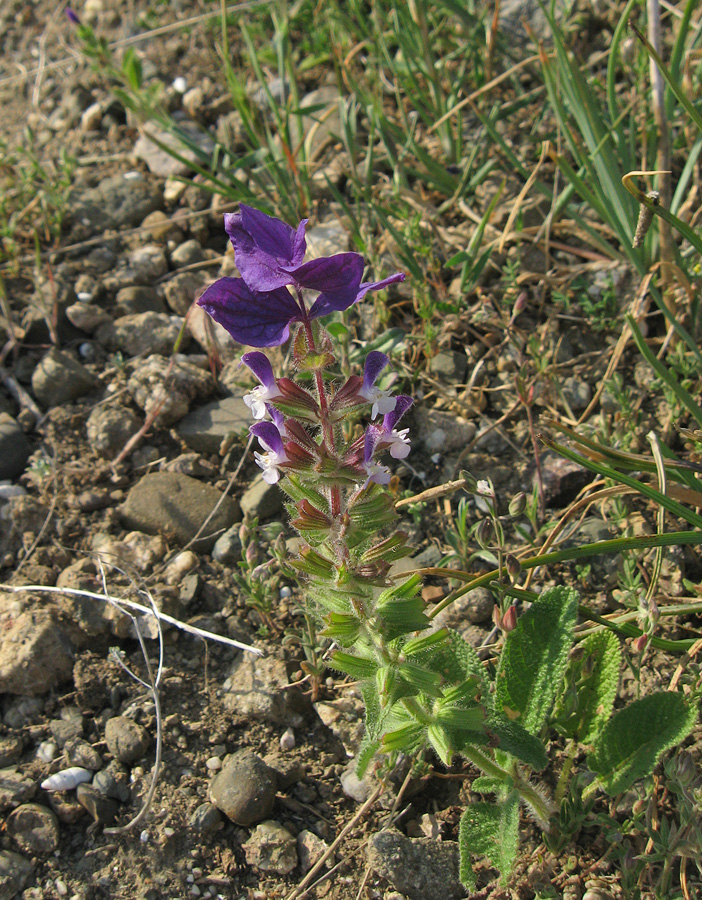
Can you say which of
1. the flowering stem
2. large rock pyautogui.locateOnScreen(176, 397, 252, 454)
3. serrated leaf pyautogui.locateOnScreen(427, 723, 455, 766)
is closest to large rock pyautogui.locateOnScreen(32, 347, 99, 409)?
large rock pyautogui.locateOnScreen(176, 397, 252, 454)

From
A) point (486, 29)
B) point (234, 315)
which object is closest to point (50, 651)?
point (234, 315)

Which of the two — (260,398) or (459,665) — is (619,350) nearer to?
(459,665)

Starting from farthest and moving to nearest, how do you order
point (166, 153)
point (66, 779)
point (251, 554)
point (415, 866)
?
point (166, 153) → point (251, 554) → point (66, 779) → point (415, 866)

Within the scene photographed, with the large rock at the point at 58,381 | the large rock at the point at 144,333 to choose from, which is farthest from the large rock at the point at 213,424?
the large rock at the point at 58,381

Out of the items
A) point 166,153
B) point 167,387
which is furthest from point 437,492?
point 166,153

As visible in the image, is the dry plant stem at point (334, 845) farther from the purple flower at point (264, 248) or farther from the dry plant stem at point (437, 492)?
the purple flower at point (264, 248)

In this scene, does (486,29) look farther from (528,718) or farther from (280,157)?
(528,718)

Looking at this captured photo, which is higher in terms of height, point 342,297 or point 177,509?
point 342,297

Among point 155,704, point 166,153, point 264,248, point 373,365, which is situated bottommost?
point 155,704
